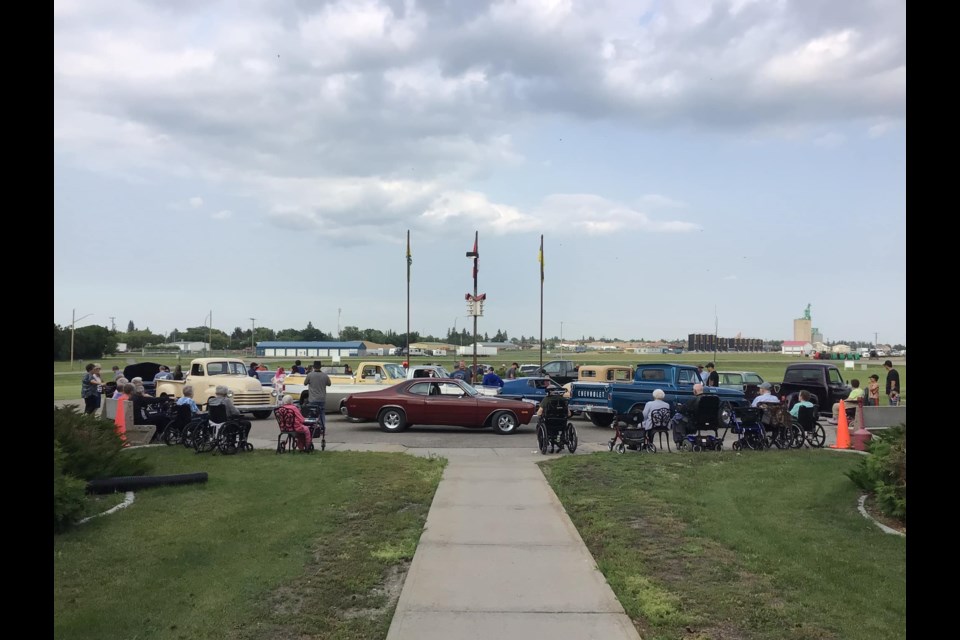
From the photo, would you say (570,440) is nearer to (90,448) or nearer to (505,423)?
(505,423)

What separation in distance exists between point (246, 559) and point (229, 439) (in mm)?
7231

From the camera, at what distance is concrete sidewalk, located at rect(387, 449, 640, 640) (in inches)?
206

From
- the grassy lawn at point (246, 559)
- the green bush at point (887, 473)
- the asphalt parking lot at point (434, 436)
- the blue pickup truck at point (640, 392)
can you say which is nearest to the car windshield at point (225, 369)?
the asphalt parking lot at point (434, 436)

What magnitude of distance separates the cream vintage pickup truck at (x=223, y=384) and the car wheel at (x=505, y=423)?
766 centimetres

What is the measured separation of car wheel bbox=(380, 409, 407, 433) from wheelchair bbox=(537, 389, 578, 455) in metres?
5.16

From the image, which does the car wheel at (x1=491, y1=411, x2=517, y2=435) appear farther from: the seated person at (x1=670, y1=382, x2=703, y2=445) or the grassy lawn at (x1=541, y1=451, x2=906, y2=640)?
the grassy lawn at (x1=541, y1=451, x2=906, y2=640)

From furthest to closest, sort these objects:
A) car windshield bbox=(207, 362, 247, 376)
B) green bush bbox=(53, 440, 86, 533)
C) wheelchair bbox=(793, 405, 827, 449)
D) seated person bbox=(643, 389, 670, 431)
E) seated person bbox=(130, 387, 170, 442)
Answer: car windshield bbox=(207, 362, 247, 376)
wheelchair bbox=(793, 405, 827, 449)
seated person bbox=(130, 387, 170, 442)
seated person bbox=(643, 389, 670, 431)
green bush bbox=(53, 440, 86, 533)

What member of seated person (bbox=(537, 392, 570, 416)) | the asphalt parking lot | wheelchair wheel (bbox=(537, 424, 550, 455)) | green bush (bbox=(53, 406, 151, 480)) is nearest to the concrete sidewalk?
green bush (bbox=(53, 406, 151, 480))

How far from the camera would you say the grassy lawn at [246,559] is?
17.6ft

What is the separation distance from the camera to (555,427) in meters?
14.8

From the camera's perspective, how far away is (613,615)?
5492mm

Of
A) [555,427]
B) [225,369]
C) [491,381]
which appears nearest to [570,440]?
[555,427]

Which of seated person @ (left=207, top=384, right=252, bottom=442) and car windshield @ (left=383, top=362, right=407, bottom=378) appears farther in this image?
car windshield @ (left=383, top=362, right=407, bottom=378)

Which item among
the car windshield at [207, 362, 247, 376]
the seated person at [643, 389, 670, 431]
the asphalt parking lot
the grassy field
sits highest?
the car windshield at [207, 362, 247, 376]
